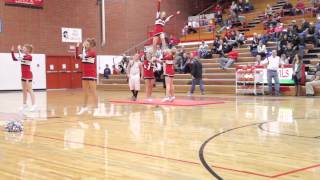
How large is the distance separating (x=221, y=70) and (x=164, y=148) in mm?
17290

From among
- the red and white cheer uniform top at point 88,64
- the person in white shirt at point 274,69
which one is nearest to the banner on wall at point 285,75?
the person in white shirt at point 274,69

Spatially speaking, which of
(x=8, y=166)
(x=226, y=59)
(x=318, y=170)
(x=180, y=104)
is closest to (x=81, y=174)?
(x=8, y=166)

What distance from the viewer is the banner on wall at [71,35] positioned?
28828mm

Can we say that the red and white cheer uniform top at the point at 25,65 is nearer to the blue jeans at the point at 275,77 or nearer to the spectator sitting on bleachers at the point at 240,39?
the blue jeans at the point at 275,77

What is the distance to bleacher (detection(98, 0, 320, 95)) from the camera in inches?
817

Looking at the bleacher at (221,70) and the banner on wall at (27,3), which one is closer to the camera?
the bleacher at (221,70)

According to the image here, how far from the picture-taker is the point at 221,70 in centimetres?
2297

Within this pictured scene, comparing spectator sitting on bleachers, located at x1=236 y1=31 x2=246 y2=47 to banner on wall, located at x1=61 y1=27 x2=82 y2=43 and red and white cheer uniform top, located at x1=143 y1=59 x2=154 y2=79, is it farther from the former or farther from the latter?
red and white cheer uniform top, located at x1=143 y1=59 x2=154 y2=79

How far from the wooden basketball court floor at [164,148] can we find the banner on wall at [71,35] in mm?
19636

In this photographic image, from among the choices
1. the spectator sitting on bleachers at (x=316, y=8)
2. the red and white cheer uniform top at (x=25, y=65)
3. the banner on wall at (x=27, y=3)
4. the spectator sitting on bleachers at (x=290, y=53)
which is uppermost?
the banner on wall at (x=27, y=3)

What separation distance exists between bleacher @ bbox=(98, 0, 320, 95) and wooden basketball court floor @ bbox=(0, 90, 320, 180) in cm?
1093

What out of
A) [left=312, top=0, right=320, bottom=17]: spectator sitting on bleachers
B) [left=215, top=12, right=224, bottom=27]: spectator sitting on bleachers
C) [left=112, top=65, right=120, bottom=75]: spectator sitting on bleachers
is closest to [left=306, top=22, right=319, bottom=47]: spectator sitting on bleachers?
[left=312, top=0, right=320, bottom=17]: spectator sitting on bleachers

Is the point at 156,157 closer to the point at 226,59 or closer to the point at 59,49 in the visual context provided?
the point at 226,59

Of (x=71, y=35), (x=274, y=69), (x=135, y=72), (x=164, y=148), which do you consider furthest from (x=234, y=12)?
(x=164, y=148)
